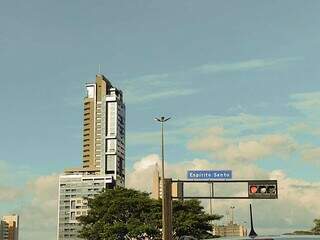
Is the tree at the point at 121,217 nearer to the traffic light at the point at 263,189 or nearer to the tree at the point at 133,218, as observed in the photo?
the tree at the point at 133,218

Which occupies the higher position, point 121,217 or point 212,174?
point 212,174

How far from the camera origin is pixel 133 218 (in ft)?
185

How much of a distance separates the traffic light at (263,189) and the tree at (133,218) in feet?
68.7

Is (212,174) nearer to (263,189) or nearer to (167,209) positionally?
(263,189)

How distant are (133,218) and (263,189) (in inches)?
955

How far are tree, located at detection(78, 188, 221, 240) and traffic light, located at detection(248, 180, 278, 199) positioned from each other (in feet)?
68.7

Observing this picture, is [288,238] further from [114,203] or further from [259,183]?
[114,203]

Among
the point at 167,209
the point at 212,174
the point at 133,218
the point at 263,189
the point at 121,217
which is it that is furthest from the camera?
the point at 121,217

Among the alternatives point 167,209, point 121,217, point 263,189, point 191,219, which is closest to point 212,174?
point 263,189

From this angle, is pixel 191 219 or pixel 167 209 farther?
pixel 191 219

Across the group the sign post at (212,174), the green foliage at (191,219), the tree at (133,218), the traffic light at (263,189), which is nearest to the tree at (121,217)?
the tree at (133,218)

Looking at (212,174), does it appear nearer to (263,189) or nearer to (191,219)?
(263,189)

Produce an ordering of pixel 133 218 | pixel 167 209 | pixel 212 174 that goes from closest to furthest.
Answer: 1. pixel 167 209
2. pixel 212 174
3. pixel 133 218

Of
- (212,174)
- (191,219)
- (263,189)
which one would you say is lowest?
(191,219)
